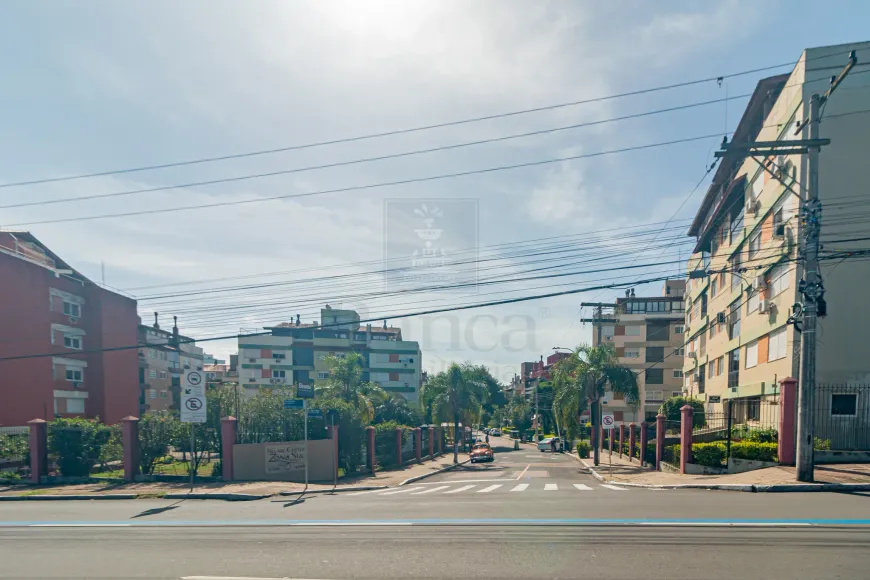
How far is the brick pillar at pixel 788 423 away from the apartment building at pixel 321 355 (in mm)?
54615

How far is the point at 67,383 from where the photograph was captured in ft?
112

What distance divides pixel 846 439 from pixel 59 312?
42.9 m

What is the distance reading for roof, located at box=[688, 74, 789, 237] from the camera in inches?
959

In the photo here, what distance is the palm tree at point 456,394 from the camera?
137 ft

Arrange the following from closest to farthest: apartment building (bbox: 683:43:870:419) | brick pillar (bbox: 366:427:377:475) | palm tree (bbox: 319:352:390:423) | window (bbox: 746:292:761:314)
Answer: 1. apartment building (bbox: 683:43:870:419)
2. window (bbox: 746:292:761:314)
3. brick pillar (bbox: 366:427:377:475)
4. palm tree (bbox: 319:352:390:423)

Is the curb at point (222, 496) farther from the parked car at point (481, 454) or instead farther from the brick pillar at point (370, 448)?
the parked car at point (481, 454)

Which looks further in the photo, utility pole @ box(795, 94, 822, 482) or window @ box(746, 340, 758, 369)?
window @ box(746, 340, 758, 369)

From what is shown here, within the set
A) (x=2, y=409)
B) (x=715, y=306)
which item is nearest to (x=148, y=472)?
(x=2, y=409)

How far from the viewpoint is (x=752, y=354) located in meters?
25.5

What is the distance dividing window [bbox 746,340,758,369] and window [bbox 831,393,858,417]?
5941 mm

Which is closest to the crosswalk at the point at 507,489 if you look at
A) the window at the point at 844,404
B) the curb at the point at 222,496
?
the curb at the point at 222,496

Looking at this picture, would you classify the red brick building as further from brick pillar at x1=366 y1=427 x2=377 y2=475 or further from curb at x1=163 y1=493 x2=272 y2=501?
brick pillar at x1=366 y1=427 x2=377 y2=475

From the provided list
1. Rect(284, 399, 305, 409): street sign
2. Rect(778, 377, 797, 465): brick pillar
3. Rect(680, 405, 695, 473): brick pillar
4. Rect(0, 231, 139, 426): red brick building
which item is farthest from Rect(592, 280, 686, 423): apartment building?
Rect(0, 231, 139, 426): red brick building

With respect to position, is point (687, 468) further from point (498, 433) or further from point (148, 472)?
point (498, 433)
